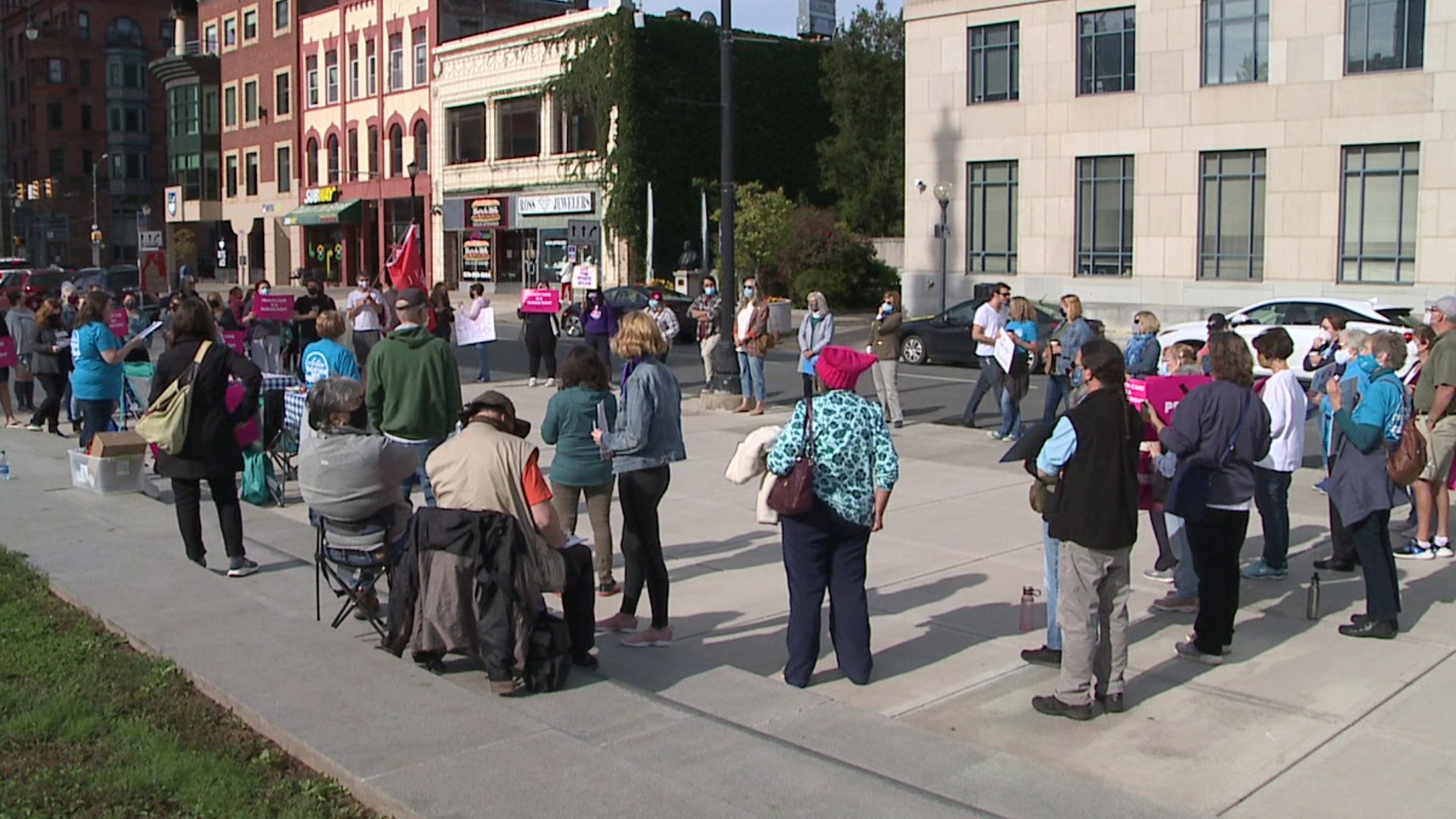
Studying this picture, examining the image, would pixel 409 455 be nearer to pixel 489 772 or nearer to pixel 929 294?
pixel 489 772

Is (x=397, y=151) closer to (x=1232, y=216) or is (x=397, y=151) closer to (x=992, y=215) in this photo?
(x=992, y=215)

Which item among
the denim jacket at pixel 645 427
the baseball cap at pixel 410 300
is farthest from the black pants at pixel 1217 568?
the baseball cap at pixel 410 300

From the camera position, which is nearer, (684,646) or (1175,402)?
(684,646)

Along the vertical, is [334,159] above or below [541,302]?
above

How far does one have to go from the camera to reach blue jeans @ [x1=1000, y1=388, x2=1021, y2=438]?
15.4 m

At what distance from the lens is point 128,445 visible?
1134cm

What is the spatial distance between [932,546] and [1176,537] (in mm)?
2139

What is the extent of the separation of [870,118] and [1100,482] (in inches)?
1600

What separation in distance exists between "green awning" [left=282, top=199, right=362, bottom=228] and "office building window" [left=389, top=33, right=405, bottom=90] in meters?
5.81

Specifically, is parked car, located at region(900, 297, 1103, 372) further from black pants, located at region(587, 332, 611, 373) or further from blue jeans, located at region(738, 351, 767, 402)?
black pants, located at region(587, 332, 611, 373)

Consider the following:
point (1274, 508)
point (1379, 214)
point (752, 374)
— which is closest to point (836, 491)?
point (1274, 508)

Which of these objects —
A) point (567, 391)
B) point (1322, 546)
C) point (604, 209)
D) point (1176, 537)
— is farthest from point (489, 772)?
point (604, 209)

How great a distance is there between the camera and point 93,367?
13.5 meters

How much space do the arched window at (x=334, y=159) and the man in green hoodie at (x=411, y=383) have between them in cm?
5288
